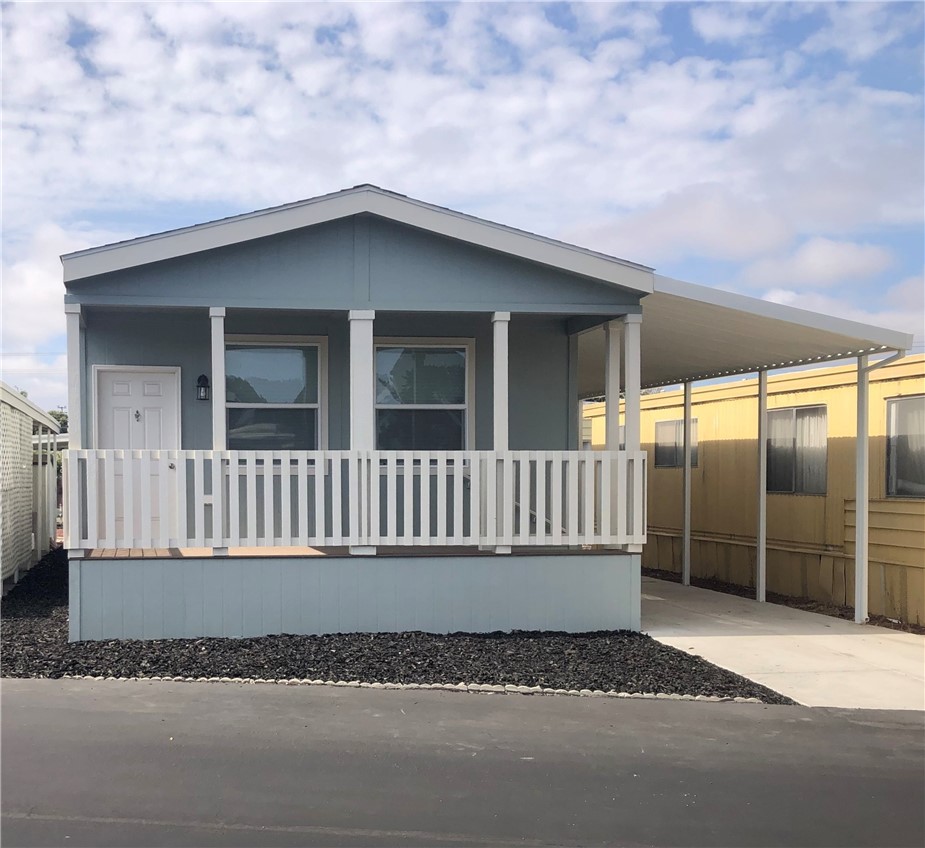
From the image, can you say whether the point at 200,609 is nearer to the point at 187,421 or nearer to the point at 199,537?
the point at 199,537

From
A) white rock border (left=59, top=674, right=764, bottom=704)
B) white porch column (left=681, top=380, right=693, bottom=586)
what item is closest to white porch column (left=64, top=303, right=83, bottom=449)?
white rock border (left=59, top=674, right=764, bottom=704)

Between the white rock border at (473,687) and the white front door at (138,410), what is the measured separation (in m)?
2.74

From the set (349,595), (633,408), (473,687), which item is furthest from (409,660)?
(633,408)

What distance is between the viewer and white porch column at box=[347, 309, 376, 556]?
775 cm

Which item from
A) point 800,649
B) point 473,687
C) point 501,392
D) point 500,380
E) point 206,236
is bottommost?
point 800,649

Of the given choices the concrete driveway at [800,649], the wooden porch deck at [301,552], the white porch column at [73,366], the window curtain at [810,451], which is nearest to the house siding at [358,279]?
the white porch column at [73,366]

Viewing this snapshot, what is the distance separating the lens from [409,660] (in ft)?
22.4

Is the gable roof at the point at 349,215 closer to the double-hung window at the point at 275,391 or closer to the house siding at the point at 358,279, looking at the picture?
the house siding at the point at 358,279

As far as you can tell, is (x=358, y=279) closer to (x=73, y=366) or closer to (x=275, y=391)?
(x=275, y=391)

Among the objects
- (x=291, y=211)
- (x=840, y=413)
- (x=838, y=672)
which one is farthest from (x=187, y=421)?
(x=840, y=413)

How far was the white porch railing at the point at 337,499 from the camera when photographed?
7359 millimetres

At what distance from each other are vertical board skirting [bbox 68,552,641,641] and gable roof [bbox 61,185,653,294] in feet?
8.20

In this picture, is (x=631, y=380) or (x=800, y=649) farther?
(x=631, y=380)

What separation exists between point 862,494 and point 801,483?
2.23 m
